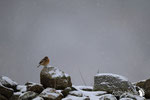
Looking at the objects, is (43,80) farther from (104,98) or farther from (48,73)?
(104,98)

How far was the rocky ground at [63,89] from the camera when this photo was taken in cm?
930

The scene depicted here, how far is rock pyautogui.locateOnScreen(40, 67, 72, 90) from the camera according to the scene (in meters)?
10.5

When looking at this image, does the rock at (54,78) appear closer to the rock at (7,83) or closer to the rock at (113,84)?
the rock at (7,83)

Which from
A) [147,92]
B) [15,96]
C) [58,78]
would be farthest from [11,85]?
[147,92]

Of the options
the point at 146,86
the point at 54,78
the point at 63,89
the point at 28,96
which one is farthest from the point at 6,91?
the point at 146,86

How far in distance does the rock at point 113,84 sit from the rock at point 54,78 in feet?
7.24

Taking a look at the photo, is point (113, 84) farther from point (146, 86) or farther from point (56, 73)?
point (56, 73)

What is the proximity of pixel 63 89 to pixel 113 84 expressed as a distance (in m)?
3.24

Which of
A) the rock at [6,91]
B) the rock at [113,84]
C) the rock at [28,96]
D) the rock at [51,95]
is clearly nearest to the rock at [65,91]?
the rock at [51,95]

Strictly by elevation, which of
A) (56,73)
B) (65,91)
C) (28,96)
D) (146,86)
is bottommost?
(28,96)

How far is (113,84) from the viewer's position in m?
11.4

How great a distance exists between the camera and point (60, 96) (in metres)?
9.16

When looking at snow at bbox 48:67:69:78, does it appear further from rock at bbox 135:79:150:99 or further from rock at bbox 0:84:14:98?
rock at bbox 135:79:150:99

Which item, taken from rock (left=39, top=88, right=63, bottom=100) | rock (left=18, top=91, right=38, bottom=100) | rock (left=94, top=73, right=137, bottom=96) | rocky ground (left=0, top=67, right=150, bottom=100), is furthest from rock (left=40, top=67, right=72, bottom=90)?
rock (left=94, top=73, right=137, bottom=96)
